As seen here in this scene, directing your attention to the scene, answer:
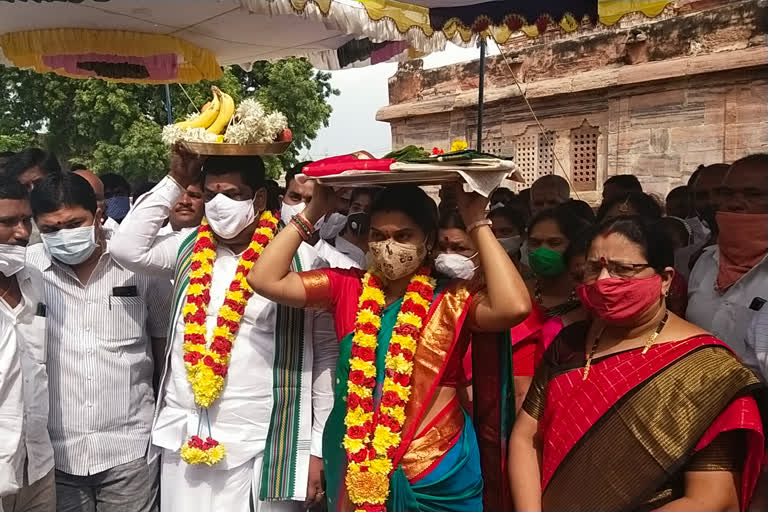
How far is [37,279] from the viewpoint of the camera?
8.37 feet

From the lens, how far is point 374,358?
7.23 ft

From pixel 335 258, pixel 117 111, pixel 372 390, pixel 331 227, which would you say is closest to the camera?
pixel 372 390

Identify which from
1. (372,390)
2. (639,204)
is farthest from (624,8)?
(372,390)

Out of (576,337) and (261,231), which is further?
(261,231)

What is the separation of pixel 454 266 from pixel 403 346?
→ 380 millimetres

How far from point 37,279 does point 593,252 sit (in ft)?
7.25

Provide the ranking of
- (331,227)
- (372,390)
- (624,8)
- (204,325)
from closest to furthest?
(372,390)
(204,325)
(624,8)
(331,227)

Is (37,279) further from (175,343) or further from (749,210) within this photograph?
(749,210)

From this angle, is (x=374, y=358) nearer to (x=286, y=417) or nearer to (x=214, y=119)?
(x=286, y=417)

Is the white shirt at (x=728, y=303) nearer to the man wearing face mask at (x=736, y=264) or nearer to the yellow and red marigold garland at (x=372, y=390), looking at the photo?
the man wearing face mask at (x=736, y=264)

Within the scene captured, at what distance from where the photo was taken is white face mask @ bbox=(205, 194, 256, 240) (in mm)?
2566

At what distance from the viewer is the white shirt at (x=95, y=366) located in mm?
2576

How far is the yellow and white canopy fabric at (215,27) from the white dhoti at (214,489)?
7.32ft

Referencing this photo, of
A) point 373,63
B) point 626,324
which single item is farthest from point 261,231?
point 373,63
